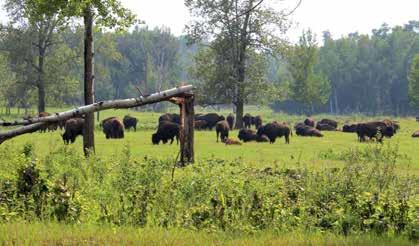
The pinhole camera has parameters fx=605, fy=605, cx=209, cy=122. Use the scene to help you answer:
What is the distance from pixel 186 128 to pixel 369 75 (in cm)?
11330

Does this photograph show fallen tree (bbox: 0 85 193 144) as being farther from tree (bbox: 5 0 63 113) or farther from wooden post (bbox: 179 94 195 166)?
tree (bbox: 5 0 63 113)

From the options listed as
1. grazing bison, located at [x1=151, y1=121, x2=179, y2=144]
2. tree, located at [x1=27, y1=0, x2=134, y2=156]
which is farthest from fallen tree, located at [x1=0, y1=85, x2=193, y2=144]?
grazing bison, located at [x1=151, y1=121, x2=179, y2=144]

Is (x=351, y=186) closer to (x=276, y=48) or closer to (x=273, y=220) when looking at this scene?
(x=273, y=220)

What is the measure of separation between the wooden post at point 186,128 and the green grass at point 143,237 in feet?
19.4

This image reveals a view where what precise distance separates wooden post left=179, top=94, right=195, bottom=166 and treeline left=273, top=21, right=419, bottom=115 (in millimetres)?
101510

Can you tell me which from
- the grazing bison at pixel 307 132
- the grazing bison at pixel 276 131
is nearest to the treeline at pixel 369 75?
the grazing bison at pixel 307 132

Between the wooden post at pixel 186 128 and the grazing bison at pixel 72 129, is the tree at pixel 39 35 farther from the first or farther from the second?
the wooden post at pixel 186 128

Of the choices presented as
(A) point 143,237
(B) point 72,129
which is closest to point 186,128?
(A) point 143,237

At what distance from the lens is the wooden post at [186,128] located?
566 inches

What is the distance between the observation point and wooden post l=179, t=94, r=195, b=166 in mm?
14381

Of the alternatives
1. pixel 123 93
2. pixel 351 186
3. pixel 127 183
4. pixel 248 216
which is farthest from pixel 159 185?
pixel 123 93

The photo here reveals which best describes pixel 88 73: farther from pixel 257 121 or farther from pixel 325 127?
pixel 325 127

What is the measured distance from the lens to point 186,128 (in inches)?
583

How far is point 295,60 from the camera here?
3536 inches
